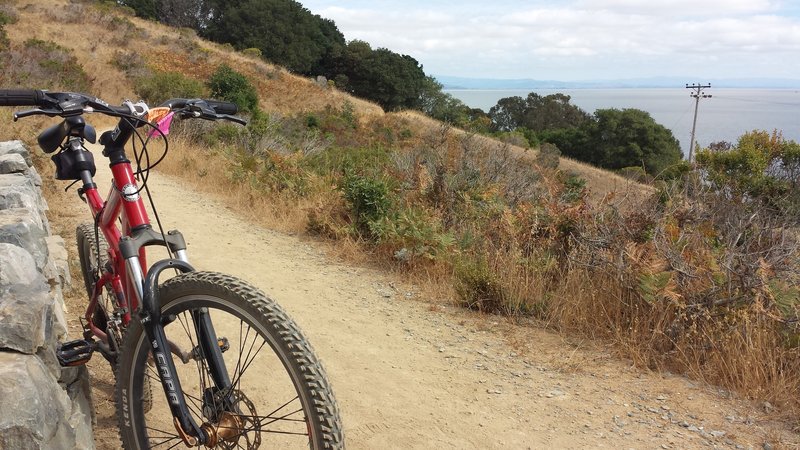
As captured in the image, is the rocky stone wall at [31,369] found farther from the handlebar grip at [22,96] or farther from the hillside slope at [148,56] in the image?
the hillside slope at [148,56]

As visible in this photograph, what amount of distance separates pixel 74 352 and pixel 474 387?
240 centimetres

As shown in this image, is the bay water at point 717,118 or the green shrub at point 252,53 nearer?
the bay water at point 717,118

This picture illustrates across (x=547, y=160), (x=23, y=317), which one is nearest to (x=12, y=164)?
(x=23, y=317)

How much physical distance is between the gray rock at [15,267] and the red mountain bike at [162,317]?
0.31m

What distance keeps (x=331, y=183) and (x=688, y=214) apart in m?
4.90

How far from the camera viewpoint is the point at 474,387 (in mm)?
3867

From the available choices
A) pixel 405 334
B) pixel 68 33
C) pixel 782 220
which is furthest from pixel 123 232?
pixel 68 33

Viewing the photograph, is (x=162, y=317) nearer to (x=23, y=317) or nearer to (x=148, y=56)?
(x=23, y=317)

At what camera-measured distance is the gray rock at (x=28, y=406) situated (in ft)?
5.63

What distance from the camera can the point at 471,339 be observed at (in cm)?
459

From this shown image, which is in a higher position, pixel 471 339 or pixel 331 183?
pixel 331 183

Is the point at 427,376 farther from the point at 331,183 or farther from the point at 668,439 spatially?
the point at 331,183

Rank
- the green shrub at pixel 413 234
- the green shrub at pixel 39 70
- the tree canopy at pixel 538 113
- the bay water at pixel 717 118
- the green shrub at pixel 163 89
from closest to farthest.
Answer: the green shrub at pixel 413 234 → the green shrub at pixel 39 70 → the green shrub at pixel 163 89 → the bay water at pixel 717 118 → the tree canopy at pixel 538 113

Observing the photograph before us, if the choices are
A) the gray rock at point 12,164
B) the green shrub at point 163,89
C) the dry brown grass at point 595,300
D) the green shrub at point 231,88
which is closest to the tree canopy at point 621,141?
the green shrub at point 231,88
